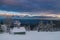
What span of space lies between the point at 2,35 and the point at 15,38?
0.60ft

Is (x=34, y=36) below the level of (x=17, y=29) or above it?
below

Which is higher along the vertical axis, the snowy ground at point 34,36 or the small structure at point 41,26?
the small structure at point 41,26

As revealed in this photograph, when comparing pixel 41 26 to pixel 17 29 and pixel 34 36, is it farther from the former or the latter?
pixel 17 29

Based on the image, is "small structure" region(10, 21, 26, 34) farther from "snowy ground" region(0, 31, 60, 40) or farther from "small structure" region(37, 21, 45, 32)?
"small structure" region(37, 21, 45, 32)

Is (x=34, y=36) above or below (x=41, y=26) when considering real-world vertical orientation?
below

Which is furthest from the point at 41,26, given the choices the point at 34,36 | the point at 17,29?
the point at 17,29

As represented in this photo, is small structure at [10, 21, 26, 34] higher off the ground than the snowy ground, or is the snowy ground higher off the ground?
small structure at [10, 21, 26, 34]

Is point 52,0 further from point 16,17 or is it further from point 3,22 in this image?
point 3,22

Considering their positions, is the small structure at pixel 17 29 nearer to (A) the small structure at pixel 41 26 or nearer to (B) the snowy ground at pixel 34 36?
(B) the snowy ground at pixel 34 36

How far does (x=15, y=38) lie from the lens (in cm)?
123

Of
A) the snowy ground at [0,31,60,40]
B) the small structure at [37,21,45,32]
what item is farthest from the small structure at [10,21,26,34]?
the small structure at [37,21,45,32]

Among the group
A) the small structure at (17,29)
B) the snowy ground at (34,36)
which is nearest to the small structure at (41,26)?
the snowy ground at (34,36)

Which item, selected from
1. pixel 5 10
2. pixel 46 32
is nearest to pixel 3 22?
pixel 5 10

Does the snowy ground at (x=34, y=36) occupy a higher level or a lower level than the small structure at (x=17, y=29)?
lower
